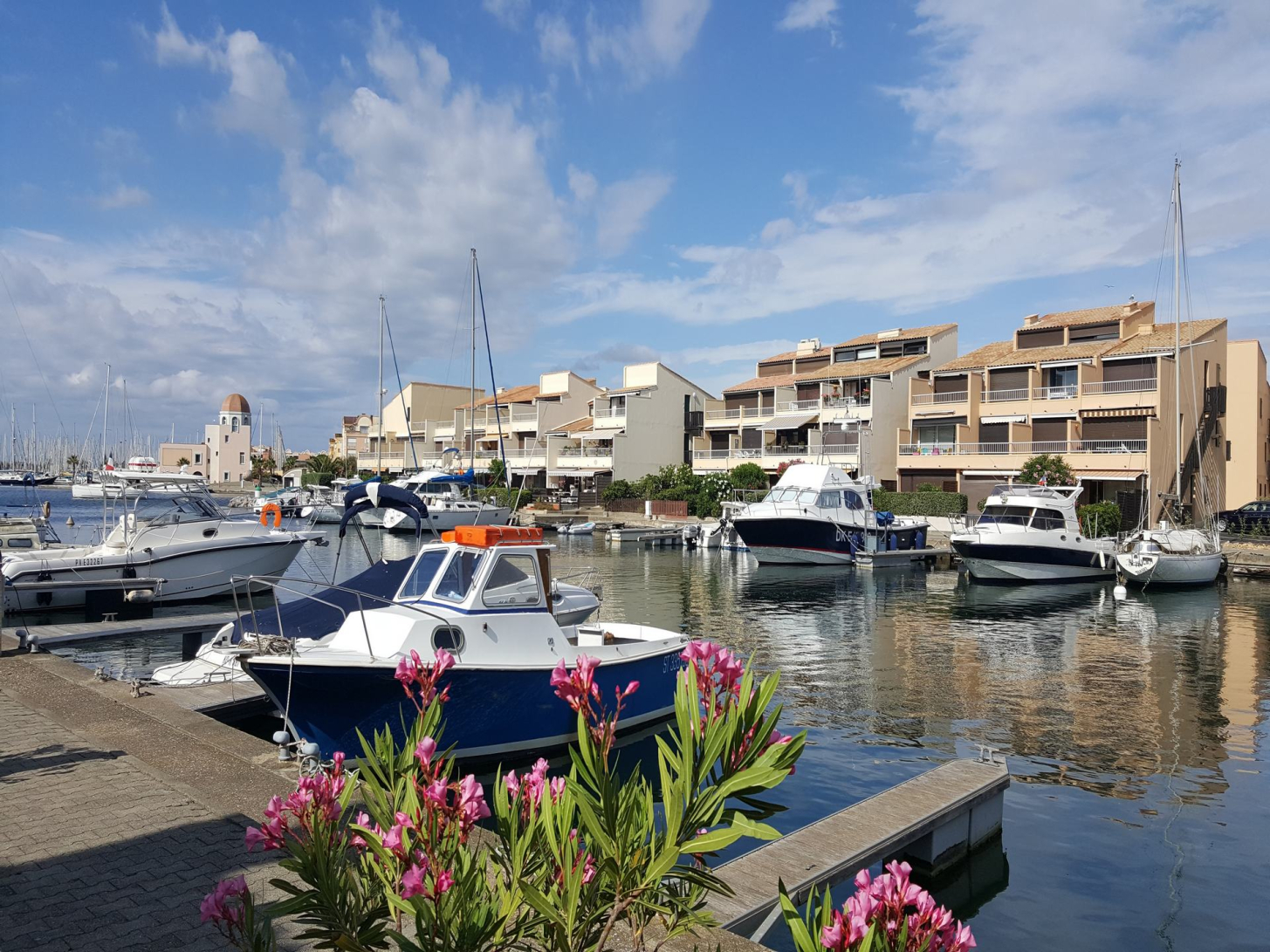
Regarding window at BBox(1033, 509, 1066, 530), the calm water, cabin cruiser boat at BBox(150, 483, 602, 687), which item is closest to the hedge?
window at BBox(1033, 509, 1066, 530)

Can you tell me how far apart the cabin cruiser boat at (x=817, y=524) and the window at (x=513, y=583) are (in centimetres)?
2551

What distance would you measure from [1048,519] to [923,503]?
46.9 feet

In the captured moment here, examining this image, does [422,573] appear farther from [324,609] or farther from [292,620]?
[292,620]

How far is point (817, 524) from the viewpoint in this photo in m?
36.0

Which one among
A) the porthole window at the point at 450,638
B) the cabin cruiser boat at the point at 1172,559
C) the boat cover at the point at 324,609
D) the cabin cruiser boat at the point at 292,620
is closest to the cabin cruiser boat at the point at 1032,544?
the cabin cruiser boat at the point at 1172,559

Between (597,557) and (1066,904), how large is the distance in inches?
1241

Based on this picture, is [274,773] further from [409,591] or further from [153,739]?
[409,591]

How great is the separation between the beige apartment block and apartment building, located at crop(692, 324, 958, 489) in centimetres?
1577

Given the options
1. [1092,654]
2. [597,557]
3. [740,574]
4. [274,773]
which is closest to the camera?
[274,773]

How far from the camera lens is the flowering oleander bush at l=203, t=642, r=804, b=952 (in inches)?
122

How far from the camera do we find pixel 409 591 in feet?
37.8

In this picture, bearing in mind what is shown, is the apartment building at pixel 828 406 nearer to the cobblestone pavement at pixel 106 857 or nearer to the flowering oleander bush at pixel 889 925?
the cobblestone pavement at pixel 106 857

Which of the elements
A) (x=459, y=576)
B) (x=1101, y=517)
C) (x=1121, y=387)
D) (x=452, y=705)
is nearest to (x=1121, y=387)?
(x=1121, y=387)

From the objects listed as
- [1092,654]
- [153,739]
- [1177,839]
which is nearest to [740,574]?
[1092,654]
